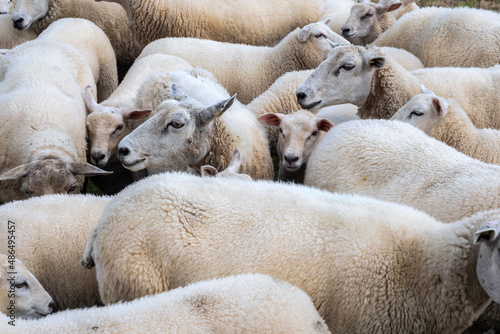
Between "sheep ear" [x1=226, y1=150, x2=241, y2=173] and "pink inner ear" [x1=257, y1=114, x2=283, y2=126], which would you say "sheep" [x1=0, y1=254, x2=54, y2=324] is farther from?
"pink inner ear" [x1=257, y1=114, x2=283, y2=126]

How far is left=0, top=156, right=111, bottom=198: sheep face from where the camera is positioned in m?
4.74

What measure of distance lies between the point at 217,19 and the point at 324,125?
9.80 ft

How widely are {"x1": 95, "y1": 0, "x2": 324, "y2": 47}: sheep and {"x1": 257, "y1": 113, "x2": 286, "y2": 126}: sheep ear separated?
256 cm

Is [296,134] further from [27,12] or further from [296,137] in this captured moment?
[27,12]

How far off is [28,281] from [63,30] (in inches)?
168

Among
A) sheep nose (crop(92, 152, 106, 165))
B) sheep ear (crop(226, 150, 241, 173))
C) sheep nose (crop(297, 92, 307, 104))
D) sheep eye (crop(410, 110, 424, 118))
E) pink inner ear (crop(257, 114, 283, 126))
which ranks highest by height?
sheep eye (crop(410, 110, 424, 118))

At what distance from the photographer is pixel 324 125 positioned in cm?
522

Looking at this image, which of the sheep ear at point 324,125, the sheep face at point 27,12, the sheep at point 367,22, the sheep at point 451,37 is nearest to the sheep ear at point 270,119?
the sheep ear at point 324,125

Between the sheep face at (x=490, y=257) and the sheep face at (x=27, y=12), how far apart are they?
6.26m

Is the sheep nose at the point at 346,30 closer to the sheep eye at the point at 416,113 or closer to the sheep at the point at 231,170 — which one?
the sheep eye at the point at 416,113

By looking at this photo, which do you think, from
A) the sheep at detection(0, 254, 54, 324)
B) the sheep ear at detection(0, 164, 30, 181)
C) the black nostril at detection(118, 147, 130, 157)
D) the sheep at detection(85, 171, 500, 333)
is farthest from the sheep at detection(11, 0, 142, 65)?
the sheep at detection(85, 171, 500, 333)

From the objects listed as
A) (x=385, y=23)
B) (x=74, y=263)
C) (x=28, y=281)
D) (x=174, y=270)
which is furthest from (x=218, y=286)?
(x=385, y=23)

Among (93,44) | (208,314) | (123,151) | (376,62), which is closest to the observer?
(208,314)

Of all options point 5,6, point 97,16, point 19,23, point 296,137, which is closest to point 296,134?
point 296,137
